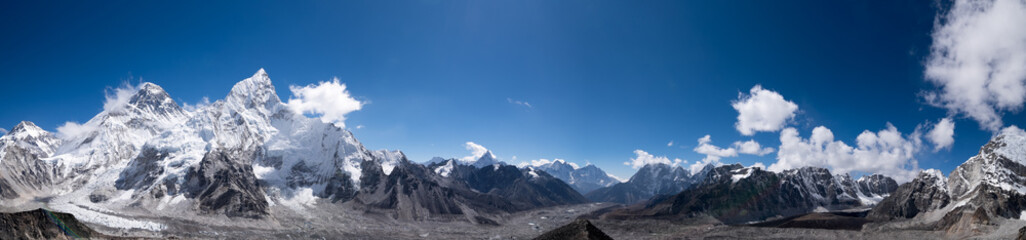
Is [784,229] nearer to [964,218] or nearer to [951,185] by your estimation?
[964,218]

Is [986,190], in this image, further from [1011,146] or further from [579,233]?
[579,233]

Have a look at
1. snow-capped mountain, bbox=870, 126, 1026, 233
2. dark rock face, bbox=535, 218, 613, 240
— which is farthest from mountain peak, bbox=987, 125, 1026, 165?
dark rock face, bbox=535, 218, 613, 240

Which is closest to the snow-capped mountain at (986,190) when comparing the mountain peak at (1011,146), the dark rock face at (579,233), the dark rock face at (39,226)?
the mountain peak at (1011,146)

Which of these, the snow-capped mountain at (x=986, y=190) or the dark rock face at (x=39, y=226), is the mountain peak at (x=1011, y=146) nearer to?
the snow-capped mountain at (x=986, y=190)

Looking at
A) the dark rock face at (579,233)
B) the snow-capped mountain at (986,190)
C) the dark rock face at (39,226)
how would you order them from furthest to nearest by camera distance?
1. the snow-capped mountain at (986,190)
2. the dark rock face at (39,226)
3. the dark rock face at (579,233)

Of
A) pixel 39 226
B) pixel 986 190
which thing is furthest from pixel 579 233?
pixel 986 190

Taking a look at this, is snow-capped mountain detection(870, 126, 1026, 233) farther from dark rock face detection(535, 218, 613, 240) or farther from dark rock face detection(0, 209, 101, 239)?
dark rock face detection(0, 209, 101, 239)
